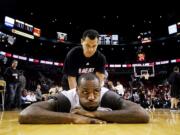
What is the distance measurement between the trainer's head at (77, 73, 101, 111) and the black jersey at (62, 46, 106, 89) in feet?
3.99

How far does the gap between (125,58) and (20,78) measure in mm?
21437

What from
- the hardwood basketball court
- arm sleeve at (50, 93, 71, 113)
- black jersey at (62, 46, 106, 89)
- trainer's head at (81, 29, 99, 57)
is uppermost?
trainer's head at (81, 29, 99, 57)

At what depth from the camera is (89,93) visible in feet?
7.80

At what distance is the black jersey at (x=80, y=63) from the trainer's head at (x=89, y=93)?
1215mm

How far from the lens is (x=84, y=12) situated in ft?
85.5

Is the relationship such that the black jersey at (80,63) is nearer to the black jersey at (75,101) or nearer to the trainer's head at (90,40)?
the trainer's head at (90,40)

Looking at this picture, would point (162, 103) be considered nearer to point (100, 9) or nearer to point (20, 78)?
point (20, 78)

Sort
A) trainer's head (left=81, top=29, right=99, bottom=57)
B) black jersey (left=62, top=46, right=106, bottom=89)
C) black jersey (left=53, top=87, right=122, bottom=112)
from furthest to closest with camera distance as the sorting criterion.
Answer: black jersey (left=62, top=46, right=106, bottom=89) < trainer's head (left=81, top=29, right=99, bottom=57) < black jersey (left=53, top=87, right=122, bottom=112)

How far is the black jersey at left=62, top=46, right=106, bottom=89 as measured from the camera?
11.9ft

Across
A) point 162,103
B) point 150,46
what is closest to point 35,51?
point 150,46

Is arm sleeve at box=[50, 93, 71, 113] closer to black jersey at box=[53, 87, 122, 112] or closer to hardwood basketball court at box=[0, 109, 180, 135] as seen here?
black jersey at box=[53, 87, 122, 112]

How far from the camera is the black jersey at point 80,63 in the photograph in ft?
11.9

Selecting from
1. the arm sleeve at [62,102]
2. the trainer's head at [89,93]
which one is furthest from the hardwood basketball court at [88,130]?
the arm sleeve at [62,102]

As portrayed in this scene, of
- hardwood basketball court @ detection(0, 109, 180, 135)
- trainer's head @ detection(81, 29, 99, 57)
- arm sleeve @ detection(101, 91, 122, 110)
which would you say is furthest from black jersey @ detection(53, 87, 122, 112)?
trainer's head @ detection(81, 29, 99, 57)
